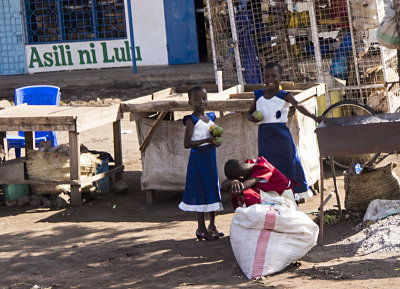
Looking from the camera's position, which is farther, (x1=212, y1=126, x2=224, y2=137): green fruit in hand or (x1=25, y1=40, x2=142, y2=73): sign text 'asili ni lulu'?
(x1=25, y1=40, x2=142, y2=73): sign text 'asili ni lulu'

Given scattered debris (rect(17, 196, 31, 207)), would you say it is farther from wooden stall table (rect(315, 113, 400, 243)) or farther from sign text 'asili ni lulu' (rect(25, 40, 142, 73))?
sign text 'asili ni lulu' (rect(25, 40, 142, 73))

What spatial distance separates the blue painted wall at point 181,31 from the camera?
51.5 ft

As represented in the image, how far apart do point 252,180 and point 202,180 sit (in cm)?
98

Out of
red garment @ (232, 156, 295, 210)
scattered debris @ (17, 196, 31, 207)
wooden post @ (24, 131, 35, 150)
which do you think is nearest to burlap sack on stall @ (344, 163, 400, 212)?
red garment @ (232, 156, 295, 210)

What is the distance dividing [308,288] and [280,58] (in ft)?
17.2

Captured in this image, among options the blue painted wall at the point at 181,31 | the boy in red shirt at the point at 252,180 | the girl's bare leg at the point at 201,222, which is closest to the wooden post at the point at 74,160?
the girl's bare leg at the point at 201,222

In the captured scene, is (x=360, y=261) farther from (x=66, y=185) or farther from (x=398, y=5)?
(x=66, y=185)

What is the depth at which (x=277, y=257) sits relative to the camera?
5.01 m

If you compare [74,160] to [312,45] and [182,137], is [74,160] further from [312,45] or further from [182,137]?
[312,45]

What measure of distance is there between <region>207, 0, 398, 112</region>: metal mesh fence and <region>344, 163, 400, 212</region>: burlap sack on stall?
260 centimetres

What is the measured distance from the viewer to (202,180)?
6.16 meters

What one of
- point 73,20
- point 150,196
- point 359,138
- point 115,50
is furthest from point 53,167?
point 73,20

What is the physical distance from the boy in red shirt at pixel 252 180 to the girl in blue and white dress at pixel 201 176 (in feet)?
2.44

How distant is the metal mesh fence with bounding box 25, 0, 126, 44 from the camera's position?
646 inches
